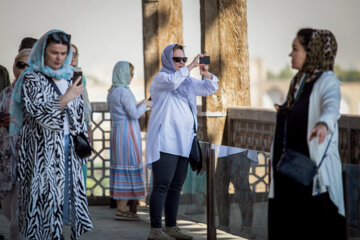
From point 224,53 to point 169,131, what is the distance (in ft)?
4.76

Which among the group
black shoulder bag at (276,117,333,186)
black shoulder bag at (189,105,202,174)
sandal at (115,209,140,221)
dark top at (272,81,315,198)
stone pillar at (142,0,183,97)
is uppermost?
stone pillar at (142,0,183,97)

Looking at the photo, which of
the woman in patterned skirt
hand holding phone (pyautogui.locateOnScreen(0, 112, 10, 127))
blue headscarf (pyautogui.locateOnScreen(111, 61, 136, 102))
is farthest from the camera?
the woman in patterned skirt

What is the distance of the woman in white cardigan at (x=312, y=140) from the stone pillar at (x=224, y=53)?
9.04 ft

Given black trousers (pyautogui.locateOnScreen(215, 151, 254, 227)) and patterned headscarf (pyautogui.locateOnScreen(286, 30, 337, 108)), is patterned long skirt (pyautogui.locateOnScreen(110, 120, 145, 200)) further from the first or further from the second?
patterned headscarf (pyautogui.locateOnScreen(286, 30, 337, 108))

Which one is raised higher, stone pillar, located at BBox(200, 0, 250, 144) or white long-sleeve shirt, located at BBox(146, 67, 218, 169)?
stone pillar, located at BBox(200, 0, 250, 144)

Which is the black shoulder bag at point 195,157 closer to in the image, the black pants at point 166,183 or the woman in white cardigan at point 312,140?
the black pants at point 166,183

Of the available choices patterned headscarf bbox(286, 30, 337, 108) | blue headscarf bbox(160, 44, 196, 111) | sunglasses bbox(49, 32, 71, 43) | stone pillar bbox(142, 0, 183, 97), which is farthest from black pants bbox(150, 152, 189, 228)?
stone pillar bbox(142, 0, 183, 97)

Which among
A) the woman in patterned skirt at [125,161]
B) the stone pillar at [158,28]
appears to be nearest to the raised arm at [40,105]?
the woman in patterned skirt at [125,161]

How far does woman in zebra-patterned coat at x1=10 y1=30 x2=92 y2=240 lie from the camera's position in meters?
3.95

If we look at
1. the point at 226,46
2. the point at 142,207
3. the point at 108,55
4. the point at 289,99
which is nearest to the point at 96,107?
the point at 142,207

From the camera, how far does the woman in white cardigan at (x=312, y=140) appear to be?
3172 mm

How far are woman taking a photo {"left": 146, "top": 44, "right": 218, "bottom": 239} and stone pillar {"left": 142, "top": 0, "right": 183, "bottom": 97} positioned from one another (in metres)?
2.21

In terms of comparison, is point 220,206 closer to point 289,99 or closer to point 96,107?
point 289,99

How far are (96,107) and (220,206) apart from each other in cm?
333
